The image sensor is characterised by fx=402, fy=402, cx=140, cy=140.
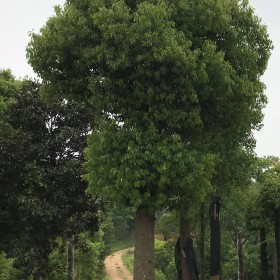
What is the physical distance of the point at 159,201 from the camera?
35.4ft

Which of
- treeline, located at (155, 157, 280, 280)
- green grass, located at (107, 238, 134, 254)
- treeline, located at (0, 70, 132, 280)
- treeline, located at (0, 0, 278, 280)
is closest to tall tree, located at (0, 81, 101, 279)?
treeline, located at (0, 70, 132, 280)

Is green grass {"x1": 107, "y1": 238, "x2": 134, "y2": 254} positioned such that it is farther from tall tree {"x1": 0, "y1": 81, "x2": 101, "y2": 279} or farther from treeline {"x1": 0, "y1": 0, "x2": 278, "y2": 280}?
treeline {"x1": 0, "y1": 0, "x2": 278, "y2": 280}

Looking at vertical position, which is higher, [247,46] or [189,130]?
[247,46]

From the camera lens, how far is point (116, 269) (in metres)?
56.6

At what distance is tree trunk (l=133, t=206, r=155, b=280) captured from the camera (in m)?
11.4

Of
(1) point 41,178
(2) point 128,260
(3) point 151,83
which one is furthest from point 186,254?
(2) point 128,260

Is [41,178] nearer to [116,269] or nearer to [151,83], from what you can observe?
[151,83]

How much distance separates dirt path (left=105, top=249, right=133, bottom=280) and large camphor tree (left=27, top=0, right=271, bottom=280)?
40900 mm

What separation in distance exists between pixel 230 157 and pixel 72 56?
7.84 meters

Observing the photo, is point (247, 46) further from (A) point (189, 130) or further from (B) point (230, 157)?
(B) point (230, 157)

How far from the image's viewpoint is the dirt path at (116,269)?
5053 centimetres

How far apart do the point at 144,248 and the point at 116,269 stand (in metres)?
47.7

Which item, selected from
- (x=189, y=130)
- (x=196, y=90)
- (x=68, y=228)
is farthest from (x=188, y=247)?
(x=196, y=90)

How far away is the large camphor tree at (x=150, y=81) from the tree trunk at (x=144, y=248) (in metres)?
0.03
